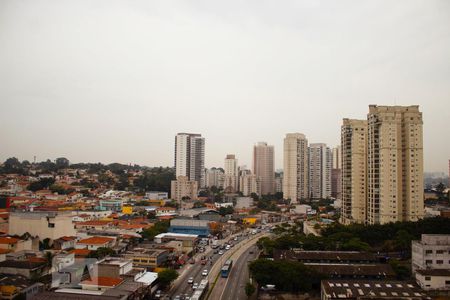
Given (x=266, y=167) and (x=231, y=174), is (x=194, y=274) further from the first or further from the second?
(x=231, y=174)

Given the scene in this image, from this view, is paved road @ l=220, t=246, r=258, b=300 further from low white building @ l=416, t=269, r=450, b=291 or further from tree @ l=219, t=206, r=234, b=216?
tree @ l=219, t=206, r=234, b=216

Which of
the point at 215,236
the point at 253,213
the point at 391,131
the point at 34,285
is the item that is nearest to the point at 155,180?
the point at 253,213

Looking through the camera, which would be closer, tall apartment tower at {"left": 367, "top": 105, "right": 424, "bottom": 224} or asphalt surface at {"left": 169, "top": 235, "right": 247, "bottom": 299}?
asphalt surface at {"left": 169, "top": 235, "right": 247, "bottom": 299}

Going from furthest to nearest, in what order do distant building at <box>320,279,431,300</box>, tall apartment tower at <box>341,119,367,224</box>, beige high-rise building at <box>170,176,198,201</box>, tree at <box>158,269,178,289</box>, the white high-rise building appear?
the white high-rise building → beige high-rise building at <box>170,176,198,201</box> → tall apartment tower at <box>341,119,367,224</box> → tree at <box>158,269,178,289</box> → distant building at <box>320,279,431,300</box>

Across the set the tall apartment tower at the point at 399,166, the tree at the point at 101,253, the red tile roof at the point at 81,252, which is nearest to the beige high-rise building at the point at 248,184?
the tall apartment tower at the point at 399,166

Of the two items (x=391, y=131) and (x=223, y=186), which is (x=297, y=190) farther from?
(x=391, y=131)

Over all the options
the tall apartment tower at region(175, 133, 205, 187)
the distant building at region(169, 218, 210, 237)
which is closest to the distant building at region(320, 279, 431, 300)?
the distant building at region(169, 218, 210, 237)
